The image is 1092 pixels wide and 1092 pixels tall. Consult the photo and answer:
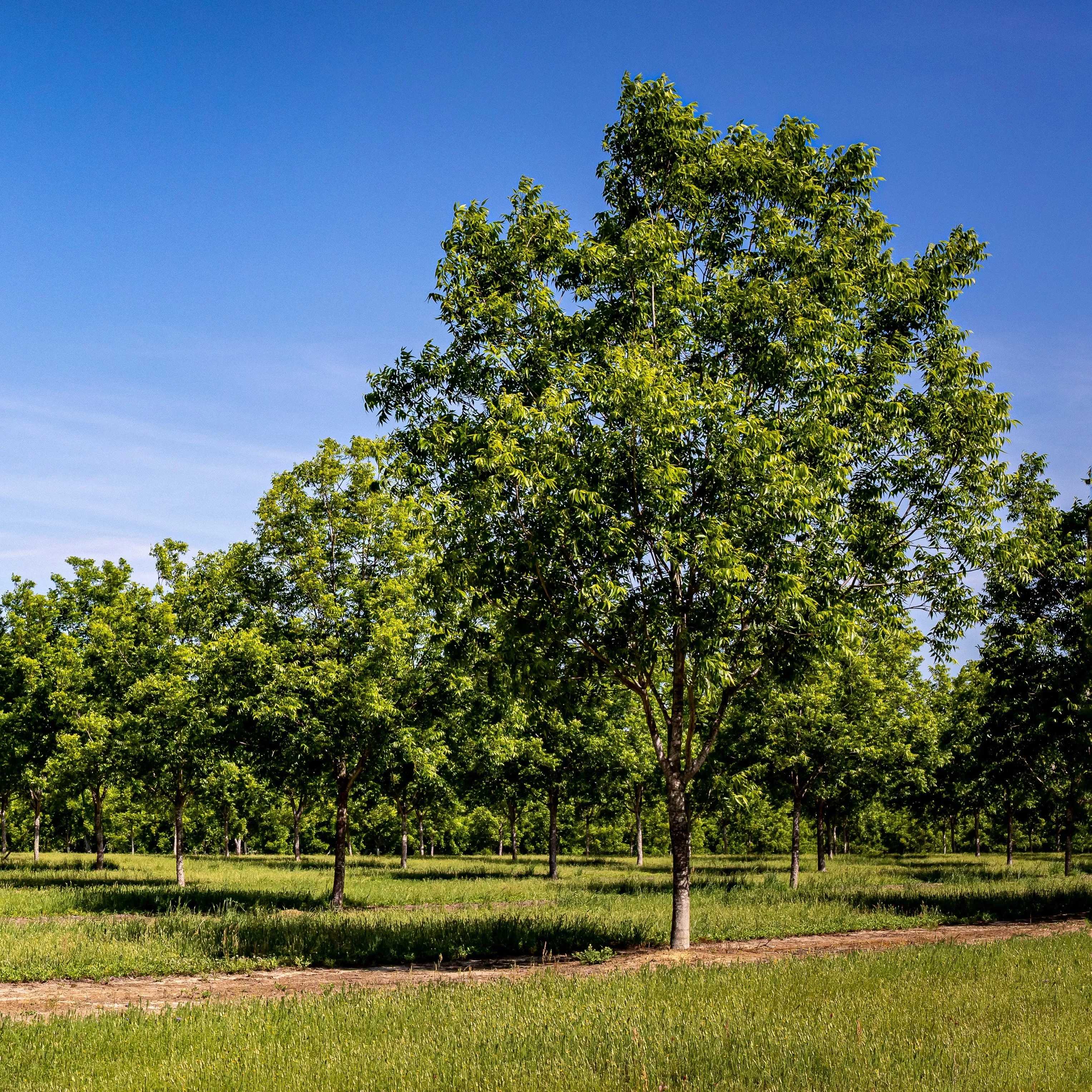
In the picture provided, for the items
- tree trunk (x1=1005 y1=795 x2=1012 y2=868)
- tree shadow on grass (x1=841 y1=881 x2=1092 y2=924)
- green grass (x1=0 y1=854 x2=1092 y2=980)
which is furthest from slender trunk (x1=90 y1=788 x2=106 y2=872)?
tree trunk (x1=1005 y1=795 x2=1012 y2=868)

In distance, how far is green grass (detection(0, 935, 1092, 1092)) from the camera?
7.43 m

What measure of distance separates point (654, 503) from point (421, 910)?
54.7 ft

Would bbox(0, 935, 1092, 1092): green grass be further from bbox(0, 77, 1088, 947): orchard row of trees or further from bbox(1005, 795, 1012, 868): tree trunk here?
bbox(1005, 795, 1012, 868): tree trunk

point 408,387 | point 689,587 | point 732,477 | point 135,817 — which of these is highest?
point 408,387

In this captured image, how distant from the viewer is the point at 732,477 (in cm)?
1497

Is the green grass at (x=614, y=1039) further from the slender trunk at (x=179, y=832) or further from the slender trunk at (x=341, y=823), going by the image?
the slender trunk at (x=179, y=832)

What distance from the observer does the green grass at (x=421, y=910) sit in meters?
15.7

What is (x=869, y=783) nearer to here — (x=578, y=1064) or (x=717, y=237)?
(x=717, y=237)

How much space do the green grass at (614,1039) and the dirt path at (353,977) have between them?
1666 millimetres

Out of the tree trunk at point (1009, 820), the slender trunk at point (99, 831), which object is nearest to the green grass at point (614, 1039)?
the slender trunk at point (99, 831)

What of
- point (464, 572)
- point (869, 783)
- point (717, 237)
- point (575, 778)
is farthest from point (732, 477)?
point (869, 783)

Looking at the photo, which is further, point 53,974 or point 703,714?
point 703,714

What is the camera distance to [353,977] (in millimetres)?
14039

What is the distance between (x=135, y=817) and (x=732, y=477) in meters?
67.7
